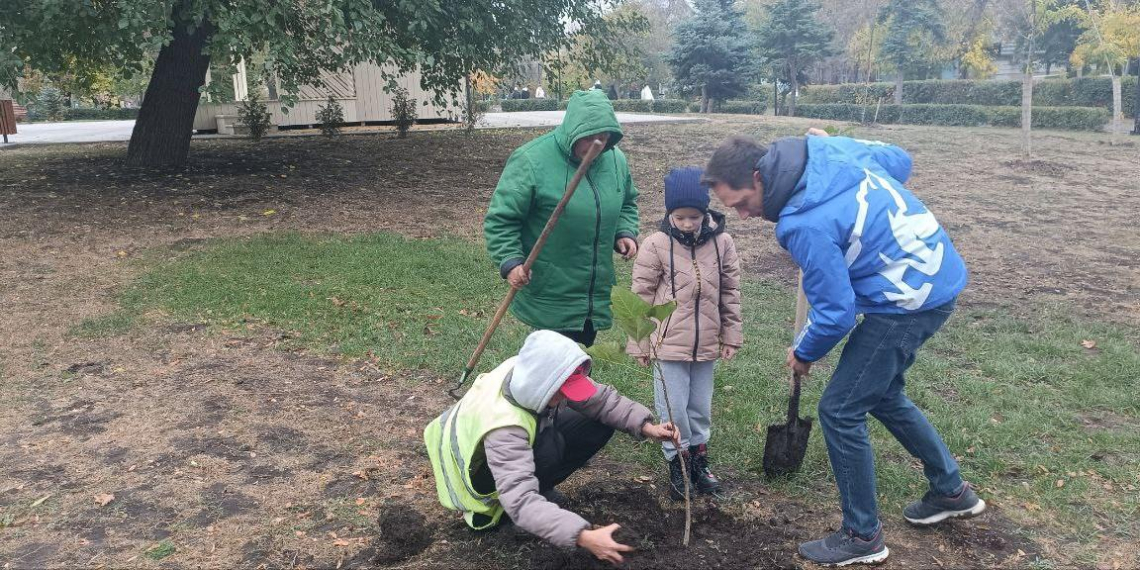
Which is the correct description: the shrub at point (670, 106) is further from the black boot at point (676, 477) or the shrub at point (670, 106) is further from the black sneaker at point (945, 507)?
the black sneaker at point (945, 507)

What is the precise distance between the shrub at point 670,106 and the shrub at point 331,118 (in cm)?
1614

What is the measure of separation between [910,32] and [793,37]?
5.87 m

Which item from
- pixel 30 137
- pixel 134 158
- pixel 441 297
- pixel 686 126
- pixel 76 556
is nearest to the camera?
pixel 76 556

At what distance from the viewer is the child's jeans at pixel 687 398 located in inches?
145

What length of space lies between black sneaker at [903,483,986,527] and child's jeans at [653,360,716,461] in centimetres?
95

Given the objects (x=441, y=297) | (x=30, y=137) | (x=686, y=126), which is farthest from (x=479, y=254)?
(x=30, y=137)

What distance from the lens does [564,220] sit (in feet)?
12.2

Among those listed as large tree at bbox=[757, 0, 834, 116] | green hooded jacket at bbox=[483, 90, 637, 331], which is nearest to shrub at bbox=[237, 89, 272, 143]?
green hooded jacket at bbox=[483, 90, 637, 331]

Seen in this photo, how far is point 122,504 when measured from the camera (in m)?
3.76

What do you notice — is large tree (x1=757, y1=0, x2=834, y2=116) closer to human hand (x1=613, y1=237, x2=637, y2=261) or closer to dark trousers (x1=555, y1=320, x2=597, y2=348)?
human hand (x1=613, y1=237, x2=637, y2=261)

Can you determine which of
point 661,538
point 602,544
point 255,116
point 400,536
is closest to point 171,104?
point 255,116

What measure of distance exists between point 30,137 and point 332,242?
15.3 meters

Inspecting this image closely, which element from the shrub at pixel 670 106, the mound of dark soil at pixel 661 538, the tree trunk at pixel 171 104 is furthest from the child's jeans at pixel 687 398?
the shrub at pixel 670 106

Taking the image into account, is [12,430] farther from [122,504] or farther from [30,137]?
[30,137]
